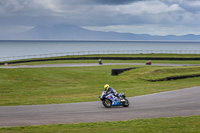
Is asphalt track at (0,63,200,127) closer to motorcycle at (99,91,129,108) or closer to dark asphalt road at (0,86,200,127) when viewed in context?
dark asphalt road at (0,86,200,127)

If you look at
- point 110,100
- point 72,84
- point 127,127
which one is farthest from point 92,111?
point 72,84

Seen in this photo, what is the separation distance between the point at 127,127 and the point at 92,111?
208 inches

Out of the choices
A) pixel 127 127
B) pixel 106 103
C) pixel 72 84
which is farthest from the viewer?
pixel 72 84

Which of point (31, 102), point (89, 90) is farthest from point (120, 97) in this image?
point (89, 90)

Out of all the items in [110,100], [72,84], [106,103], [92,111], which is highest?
[110,100]

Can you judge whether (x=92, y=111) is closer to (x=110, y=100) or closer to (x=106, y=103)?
(x=106, y=103)

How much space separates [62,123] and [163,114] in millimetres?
6082

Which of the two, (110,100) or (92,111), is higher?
(110,100)

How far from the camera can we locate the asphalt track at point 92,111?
1534 cm

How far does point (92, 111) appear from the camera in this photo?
17.9 m

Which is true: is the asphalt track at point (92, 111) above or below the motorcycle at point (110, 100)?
below

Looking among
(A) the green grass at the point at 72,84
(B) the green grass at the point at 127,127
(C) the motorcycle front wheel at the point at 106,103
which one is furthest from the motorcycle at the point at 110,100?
(B) the green grass at the point at 127,127

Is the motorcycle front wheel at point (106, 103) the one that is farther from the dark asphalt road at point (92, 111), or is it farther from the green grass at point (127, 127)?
the green grass at point (127, 127)

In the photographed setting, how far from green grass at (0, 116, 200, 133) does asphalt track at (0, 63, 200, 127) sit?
1320 mm
